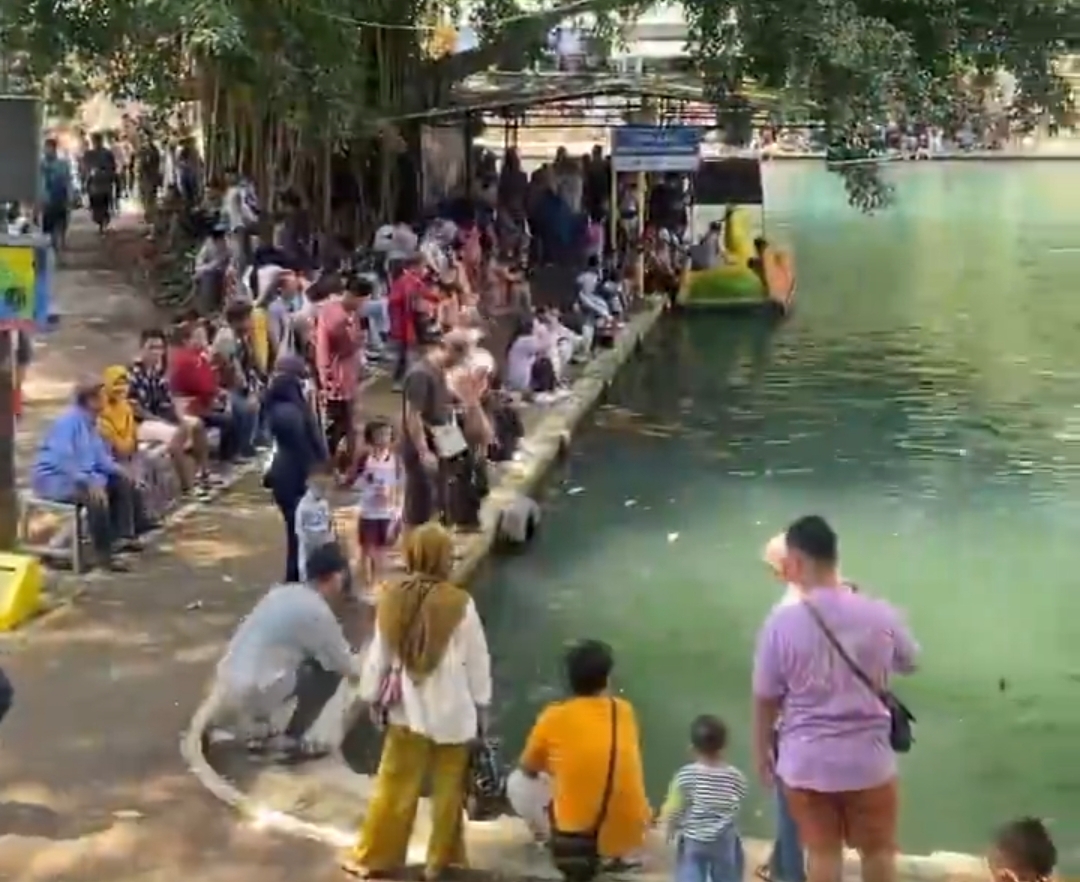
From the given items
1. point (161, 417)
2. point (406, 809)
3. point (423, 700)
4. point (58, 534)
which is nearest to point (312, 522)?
point (58, 534)

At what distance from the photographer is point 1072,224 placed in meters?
39.2

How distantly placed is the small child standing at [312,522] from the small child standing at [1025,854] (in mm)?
4738

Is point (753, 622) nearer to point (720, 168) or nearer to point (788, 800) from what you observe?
point (788, 800)

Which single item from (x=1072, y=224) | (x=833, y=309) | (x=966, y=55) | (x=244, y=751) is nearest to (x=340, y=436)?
(x=244, y=751)

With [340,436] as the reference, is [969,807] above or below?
below

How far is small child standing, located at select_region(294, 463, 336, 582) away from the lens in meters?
8.93

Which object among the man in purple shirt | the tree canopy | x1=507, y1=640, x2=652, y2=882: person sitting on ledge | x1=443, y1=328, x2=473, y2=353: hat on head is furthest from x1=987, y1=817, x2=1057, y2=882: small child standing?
the tree canopy

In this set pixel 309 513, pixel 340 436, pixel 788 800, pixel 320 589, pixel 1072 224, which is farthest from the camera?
pixel 1072 224

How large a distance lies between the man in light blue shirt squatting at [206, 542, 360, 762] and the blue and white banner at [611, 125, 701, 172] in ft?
50.1

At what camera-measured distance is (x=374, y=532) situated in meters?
9.63

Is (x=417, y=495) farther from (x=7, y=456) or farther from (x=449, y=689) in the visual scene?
(x=449, y=689)

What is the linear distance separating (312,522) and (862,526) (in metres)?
4.87

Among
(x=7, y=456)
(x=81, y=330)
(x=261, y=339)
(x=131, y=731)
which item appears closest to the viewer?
(x=131, y=731)

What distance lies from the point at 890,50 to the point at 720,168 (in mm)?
→ 12185
